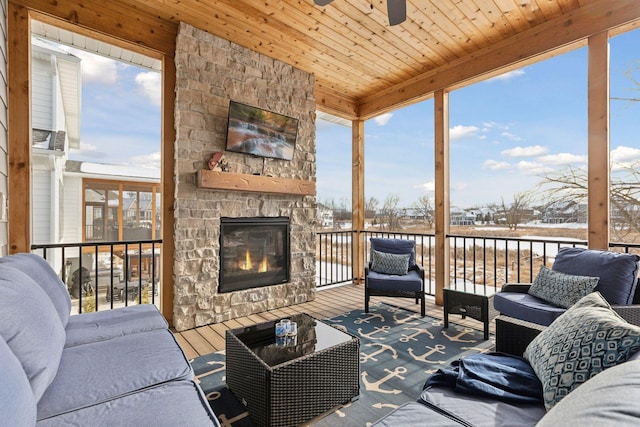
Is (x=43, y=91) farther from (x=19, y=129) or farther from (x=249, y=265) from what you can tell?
(x=249, y=265)

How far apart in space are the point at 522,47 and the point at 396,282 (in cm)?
280

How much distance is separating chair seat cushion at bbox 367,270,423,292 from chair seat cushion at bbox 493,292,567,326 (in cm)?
80

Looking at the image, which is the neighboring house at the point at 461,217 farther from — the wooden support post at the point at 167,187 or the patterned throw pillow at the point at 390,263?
the wooden support post at the point at 167,187

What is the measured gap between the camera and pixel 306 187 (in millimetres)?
4059

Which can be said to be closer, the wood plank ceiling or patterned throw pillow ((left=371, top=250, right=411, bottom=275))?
the wood plank ceiling

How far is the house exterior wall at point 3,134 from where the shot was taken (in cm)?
220

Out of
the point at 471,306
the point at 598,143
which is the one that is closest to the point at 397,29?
the point at 598,143

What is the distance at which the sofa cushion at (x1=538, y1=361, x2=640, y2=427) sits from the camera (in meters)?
0.60

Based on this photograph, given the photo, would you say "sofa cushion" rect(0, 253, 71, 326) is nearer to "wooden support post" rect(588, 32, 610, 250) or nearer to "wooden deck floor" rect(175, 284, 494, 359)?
"wooden deck floor" rect(175, 284, 494, 359)

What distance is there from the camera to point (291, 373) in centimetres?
160

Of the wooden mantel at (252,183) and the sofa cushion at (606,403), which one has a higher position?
the wooden mantel at (252,183)

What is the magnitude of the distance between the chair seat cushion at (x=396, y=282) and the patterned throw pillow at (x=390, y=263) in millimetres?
135

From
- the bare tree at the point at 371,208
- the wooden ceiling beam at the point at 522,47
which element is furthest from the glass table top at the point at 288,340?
the wooden ceiling beam at the point at 522,47

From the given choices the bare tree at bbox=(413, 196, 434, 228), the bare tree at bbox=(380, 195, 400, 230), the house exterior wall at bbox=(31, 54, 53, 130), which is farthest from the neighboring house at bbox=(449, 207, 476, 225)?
the house exterior wall at bbox=(31, 54, 53, 130)
